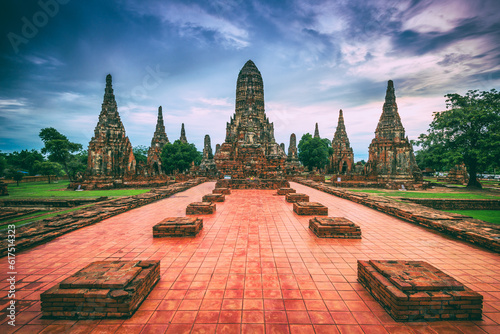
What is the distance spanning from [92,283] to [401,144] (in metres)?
A: 23.5

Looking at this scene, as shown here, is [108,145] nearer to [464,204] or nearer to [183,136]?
[464,204]

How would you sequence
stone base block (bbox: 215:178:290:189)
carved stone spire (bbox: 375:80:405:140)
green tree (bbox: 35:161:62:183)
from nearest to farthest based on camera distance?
1. stone base block (bbox: 215:178:290:189)
2. carved stone spire (bbox: 375:80:405:140)
3. green tree (bbox: 35:161:62:183)

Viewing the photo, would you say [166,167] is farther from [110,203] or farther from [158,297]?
[158,297]

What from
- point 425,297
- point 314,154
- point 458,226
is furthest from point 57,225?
point 314,154

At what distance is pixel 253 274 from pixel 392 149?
69.8 ft

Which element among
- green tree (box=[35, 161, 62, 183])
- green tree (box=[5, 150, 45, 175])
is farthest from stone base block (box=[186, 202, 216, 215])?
green tree (box=[5, 150, 45, 175])

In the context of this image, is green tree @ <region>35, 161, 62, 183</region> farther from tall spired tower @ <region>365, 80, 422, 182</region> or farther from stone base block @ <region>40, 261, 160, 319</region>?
tall spired tower @ <region>365, 80, 422, 182</region>

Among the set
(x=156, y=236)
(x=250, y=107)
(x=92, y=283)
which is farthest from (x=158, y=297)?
(x=250, y=107)

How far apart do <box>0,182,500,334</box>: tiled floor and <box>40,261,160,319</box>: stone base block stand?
9 centimetres

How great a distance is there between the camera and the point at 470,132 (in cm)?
1770

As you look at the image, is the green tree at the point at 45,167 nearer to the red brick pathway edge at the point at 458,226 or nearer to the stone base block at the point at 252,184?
the stone base block at the point at 252,184

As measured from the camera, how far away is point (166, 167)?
3738 centimetres

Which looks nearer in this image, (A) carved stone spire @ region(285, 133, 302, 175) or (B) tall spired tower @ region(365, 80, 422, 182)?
(B) tall spired tower @ region(365, 80, 422, 182)

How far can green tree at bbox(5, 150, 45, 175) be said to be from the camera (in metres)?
32.4
